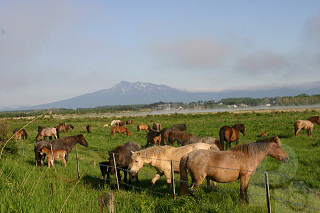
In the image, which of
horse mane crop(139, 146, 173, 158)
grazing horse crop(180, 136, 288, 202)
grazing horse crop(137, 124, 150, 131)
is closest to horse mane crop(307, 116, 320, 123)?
grazing horse crop(137, 124, 150, 131)

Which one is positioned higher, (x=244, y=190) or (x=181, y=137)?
(x=181, y=137)

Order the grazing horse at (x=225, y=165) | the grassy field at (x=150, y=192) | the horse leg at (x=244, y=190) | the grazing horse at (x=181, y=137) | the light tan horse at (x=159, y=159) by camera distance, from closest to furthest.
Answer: the grassy field at (x=150, y=192), the horse leg at (x=244, y=190), the grazing horse at (x=225, y=165), the light tan horse at (x=159, y=159), the grazing horse at (x=181, y=137)

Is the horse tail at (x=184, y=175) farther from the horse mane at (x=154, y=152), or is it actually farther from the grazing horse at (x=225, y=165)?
the horse mane at (x=154, y=152)

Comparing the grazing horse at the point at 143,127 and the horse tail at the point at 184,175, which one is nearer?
the horse tail at the point at 184,175

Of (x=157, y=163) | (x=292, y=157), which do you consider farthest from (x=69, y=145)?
(x=292, y=157)

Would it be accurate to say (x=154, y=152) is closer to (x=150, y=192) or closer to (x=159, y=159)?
(x=159, y=159)

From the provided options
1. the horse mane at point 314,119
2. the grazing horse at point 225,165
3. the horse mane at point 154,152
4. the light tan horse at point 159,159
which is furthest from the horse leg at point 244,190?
the horse mane at point 314,119

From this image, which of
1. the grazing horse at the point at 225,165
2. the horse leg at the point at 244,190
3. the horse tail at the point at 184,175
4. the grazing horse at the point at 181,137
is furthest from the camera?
the grazing horse at the point at 181,137

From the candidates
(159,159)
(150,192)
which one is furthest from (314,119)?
(150,192)

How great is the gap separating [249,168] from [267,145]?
0.96 m

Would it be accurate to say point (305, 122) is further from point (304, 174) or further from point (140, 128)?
point (140, 128)

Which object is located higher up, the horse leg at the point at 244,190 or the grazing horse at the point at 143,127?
the horse leg at the point at 244,190

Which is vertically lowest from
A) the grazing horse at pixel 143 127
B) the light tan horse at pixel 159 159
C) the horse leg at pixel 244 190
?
the grazing horse at pixel 143 127

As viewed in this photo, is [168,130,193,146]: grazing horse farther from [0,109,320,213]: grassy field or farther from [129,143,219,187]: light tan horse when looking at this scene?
[129,143,219,187]: light tan horse
